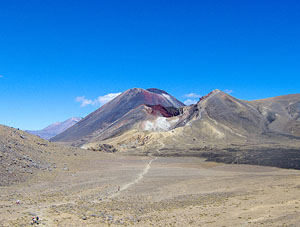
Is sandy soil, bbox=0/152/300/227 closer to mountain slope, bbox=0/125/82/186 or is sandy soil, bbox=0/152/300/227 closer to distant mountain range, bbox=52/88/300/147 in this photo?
mountain slope, bbox=0/125/82/186

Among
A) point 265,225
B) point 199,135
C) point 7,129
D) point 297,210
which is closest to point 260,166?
point 297,210

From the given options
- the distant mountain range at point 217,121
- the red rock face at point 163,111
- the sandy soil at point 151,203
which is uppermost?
the red rock face at point 163,111

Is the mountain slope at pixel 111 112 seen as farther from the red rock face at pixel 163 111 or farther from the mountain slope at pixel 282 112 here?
the mountain slope at pixel 282 112

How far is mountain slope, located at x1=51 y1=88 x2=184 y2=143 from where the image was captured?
507 feet

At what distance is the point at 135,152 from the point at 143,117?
47.1m

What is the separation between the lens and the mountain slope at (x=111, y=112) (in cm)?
15450

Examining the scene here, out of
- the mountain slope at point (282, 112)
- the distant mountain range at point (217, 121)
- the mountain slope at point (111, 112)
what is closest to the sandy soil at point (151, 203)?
the distant mountain range at point (217, 121)

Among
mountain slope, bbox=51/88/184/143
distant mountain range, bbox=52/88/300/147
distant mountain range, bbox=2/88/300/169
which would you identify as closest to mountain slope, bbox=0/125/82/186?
distant mountain range, bbox=2/88/300/169

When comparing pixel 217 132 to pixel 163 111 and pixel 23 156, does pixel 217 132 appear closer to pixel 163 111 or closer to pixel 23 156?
pixel 163 111

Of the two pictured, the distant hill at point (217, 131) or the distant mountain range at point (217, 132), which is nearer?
the distant mountain range at point (217, 132)

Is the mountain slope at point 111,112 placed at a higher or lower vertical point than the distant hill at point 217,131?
higher

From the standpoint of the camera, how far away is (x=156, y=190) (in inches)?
1128

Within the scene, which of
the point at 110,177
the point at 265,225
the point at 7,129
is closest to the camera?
the point at 265,225

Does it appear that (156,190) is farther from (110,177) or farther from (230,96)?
(230,96)
